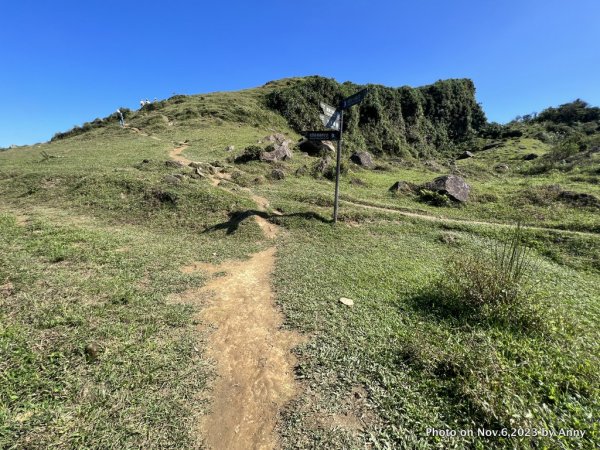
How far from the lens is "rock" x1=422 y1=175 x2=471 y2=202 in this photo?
60.1ft

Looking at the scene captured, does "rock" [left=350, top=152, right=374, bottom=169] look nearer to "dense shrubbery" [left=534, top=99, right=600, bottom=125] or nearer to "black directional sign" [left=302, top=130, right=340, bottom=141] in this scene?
"black directional sign" [left=302, top=130, right=340, bottom=141]

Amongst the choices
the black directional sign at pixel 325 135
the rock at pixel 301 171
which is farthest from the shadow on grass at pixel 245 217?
the rock at pixel 301 171

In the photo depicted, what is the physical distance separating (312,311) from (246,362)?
2237mm

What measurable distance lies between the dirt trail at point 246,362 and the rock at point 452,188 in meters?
14.8

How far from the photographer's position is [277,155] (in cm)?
2730

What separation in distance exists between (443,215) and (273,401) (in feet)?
49.2

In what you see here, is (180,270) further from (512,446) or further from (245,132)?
(245,132)

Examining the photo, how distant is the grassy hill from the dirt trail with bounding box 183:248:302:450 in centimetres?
23

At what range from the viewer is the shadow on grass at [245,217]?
42.6ft

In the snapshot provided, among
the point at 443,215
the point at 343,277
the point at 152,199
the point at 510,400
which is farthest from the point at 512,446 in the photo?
the point at 152,199

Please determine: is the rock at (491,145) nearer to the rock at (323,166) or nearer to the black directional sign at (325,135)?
the rock at (323,166)

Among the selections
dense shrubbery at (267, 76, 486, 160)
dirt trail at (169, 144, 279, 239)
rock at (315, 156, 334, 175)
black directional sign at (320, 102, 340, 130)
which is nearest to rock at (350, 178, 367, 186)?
rock at (315, 156, 334, 175)

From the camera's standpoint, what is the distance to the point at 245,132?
41.4 metres

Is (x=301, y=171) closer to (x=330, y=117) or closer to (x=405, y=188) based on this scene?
(x=405, y=188)
